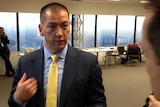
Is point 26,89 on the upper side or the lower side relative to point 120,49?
upper

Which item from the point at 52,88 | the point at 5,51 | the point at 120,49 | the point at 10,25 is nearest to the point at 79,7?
the point at 120,49

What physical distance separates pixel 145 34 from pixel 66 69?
1.00m

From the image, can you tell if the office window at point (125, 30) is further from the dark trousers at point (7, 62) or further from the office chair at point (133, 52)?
the dark trousers at point (7, 62)

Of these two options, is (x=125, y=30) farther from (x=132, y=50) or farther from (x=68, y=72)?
(x=68, y=72)

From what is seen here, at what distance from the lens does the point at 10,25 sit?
7.87 m

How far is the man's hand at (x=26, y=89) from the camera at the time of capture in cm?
133

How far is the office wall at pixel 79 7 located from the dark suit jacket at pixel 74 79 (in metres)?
6.40

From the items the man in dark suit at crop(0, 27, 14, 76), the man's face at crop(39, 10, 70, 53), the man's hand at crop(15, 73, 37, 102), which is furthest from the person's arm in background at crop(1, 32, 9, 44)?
the man's hand at crop(15, 73, 37, 102)

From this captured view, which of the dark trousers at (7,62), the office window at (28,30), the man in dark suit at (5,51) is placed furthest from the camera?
the office window at (28,30)

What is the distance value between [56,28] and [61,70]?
288mm

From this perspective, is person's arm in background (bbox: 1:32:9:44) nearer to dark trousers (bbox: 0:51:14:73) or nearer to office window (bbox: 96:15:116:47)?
dark trousers (bbox: 0:51:14:73)

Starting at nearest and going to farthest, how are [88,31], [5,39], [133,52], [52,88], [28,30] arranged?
[52,88]
[5,39]
[28,30]
[88,31]
[133,52]

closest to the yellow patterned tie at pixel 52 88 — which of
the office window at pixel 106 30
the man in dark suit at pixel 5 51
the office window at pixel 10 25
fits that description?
the man in dark suit at pixel 5 51

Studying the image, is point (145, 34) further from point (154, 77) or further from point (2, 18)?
point (2, 18)
